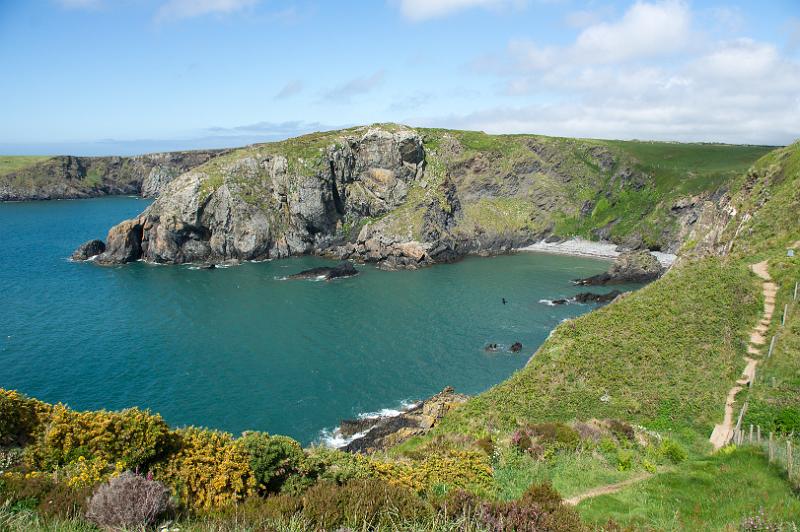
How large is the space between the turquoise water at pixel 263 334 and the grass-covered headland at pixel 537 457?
2072 cm

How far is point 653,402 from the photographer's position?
26.5 m

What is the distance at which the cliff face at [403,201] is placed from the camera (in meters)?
109

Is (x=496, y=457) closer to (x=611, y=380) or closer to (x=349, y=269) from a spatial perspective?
Result: (x=611, y=380)

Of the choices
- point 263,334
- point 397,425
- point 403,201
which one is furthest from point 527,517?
point 403,201

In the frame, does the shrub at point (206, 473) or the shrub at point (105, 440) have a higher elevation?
the shrub at point (105, 440)

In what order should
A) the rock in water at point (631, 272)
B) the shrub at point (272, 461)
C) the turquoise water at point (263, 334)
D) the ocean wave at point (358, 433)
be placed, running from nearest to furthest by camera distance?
the shrub at point (272, 461), the ocean wave at point (358, 433), the turquoise water at point (263, 334), the rock in water at point (631, 272)

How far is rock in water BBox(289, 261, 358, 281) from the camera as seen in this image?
94062 millimetres

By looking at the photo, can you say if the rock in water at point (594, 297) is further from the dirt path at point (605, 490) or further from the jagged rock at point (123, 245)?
the jagged rock at point (123, 245)

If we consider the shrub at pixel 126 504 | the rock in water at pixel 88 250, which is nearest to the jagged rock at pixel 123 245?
the rock in water at pixel 88 250

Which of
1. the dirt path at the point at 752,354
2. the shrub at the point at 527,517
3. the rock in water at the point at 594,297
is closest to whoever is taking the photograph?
the shrub at the point at 527,517

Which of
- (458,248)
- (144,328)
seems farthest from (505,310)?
(144,328)

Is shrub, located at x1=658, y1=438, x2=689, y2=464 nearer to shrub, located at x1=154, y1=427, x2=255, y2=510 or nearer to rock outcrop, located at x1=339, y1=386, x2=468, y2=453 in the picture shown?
shrub, located at x1=154, y1=427, x2=255, y2=510

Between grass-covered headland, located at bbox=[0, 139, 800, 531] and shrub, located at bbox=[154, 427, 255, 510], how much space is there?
0.05m

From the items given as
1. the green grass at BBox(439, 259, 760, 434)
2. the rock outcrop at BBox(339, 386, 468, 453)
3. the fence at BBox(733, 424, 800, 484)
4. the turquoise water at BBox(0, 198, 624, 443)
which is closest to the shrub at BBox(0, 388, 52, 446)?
the green grass at BBox(439, 259, 760, 434)
